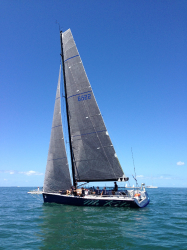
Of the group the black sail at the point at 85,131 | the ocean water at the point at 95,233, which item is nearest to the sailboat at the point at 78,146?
the black sail at the point at 85,131

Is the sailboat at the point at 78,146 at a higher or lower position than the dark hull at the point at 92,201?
higher

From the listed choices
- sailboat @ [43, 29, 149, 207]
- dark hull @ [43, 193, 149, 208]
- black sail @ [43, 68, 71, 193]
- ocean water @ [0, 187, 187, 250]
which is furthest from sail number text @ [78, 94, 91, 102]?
ocean water @ [0, 187, 187, 250]

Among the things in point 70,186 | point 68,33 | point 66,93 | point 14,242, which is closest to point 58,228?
point 14,242

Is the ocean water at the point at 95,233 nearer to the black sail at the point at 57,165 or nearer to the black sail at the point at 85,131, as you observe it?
the black sail at the point at 85,131

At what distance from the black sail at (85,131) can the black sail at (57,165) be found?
1172 mm

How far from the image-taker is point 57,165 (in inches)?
844

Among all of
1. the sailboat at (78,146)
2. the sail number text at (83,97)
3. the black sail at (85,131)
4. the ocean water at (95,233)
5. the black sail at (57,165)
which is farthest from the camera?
the sail number text at (83,97)

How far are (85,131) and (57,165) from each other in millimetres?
4888

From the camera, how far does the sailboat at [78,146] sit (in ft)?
65.8

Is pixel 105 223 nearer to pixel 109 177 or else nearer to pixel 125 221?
pixel 125 221

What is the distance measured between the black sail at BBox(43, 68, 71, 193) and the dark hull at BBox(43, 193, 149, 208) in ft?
4.58

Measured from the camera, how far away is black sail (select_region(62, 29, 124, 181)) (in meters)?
20.3

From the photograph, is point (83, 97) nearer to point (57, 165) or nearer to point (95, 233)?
point (57, 165)

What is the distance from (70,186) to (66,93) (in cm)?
1063
